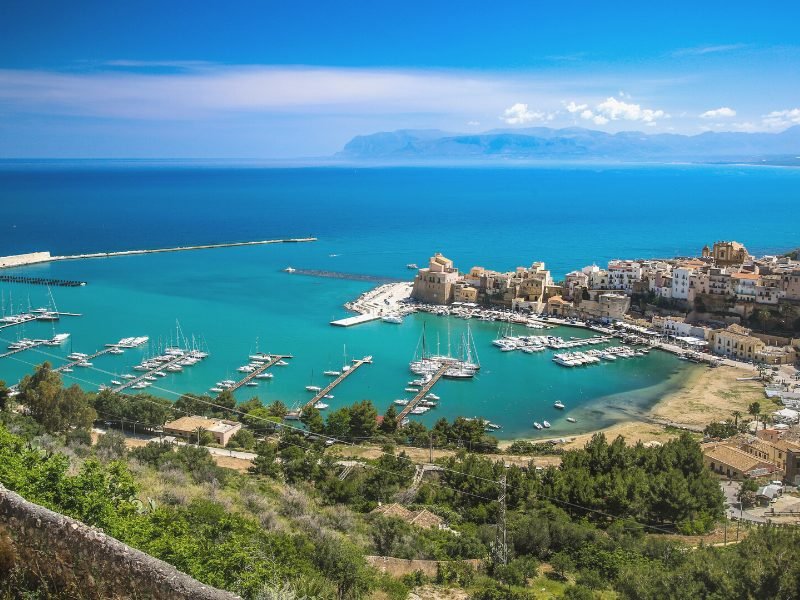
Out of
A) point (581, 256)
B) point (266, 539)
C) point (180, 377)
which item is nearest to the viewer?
point (266, 539)

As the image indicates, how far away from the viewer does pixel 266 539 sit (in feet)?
29.4

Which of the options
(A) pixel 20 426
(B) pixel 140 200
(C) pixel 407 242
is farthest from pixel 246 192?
(A) pixel 20 426

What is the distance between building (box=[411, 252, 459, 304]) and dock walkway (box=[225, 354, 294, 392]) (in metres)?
13.5

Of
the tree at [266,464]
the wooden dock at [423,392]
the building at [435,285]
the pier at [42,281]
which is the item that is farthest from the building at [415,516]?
the pier at [42,281]

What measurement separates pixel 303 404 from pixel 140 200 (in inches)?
3652

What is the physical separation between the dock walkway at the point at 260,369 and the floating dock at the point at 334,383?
2853 mm

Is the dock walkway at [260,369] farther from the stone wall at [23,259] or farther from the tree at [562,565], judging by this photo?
the stone wall at [23,259]

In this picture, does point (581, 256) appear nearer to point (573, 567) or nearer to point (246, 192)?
point (573, 567)

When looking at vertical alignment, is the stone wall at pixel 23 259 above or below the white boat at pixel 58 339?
above

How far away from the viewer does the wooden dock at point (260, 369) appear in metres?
27.0

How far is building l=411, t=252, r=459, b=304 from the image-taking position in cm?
4269

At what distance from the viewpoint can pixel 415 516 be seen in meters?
13.4

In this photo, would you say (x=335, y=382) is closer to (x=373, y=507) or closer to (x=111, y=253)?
(x=373, y=507)

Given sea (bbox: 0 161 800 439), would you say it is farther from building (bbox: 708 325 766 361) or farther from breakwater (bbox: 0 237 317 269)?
building (bbox: 708 325 766 361)
